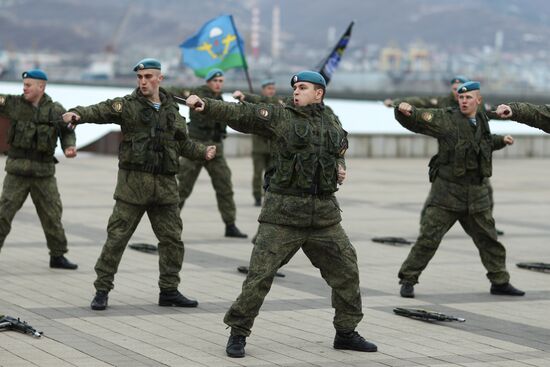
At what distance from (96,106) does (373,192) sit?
13.9 meters

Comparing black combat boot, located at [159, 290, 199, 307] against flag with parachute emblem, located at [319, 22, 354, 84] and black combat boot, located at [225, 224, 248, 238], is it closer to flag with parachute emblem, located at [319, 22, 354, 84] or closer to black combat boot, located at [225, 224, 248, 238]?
black combat boot, located at [225, 224, 248, 238]

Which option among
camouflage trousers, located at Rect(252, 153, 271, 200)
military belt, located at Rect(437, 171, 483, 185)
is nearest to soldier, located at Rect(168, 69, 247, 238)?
camouflage trousers, located at Rect(252, 153, 271, 200)

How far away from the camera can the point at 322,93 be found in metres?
9.16

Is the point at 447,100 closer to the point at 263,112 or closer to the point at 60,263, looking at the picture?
the point at 60,263

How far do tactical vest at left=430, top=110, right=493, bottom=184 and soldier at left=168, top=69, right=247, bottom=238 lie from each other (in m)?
4.30

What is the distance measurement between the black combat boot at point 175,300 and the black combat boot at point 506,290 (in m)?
2.75

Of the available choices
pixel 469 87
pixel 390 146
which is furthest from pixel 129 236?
pixel 390 146

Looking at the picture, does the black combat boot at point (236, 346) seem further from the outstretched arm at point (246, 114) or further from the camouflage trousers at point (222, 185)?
the camouflage trousers at point (222, 185)

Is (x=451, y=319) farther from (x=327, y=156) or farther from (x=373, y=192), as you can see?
(x=373, y=192)

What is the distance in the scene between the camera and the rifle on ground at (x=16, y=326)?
9.37 meters

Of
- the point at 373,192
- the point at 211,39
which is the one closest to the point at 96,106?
the point at 211,39

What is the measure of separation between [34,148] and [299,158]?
14.1ft

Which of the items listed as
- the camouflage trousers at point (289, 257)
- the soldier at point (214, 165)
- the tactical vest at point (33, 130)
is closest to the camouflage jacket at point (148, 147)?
the camouflage trousers at point (289, 257)

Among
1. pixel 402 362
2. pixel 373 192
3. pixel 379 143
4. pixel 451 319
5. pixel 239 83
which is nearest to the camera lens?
pixel 402 362
